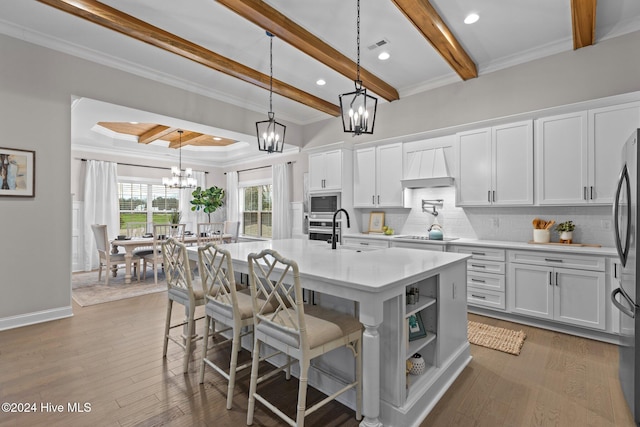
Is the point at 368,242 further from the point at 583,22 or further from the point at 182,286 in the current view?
the point at 583,22

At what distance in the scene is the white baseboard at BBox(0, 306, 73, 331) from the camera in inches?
131

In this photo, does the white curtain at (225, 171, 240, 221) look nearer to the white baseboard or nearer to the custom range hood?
the white baseboard

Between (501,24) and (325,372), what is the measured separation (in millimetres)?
3728

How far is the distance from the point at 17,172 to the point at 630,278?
5451mm

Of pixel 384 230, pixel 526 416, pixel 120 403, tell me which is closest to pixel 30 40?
pixel 120 403

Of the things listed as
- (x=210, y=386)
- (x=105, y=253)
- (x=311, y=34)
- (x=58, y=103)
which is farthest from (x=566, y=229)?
(x=105, y=253)

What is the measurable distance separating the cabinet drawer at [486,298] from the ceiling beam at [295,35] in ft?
10.2

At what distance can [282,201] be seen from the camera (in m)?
7.04

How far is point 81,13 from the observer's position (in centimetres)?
296

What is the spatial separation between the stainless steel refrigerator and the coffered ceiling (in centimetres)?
177

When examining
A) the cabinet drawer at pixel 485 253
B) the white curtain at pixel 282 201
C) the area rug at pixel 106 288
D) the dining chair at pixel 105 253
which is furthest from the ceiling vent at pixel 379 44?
the dining chair at pixel 105 253

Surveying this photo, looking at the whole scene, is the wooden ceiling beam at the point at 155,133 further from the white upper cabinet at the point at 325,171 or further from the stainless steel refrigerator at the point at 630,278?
the stainless steel refrigerator at the point at 630,278

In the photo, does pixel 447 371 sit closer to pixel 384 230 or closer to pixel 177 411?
pixel 177 411

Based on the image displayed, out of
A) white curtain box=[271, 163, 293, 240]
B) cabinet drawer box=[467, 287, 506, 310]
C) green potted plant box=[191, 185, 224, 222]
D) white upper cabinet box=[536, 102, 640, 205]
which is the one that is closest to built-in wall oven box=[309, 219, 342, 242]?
white curtain box=[271, 163, 293, 240]
